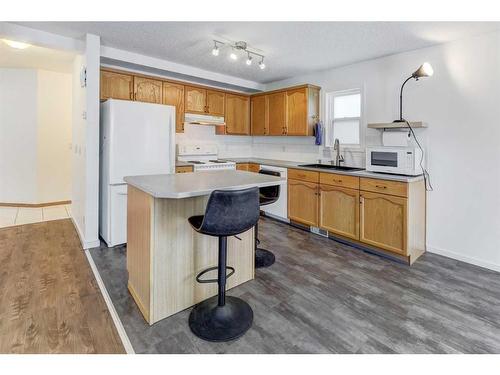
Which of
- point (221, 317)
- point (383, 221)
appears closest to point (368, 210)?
point (383, 221)

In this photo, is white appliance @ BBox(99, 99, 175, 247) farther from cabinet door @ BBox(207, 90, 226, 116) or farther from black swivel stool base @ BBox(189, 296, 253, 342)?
black swivel stool base @ BBox(189, 296, 253, 342)

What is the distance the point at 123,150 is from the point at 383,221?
3.04m

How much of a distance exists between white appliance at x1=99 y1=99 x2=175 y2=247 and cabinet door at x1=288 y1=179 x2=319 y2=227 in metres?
1.86

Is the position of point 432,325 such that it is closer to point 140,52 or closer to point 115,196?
point 115,196

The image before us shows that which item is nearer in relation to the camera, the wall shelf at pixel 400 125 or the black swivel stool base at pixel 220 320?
the black swivel stool base at pixel 220 320

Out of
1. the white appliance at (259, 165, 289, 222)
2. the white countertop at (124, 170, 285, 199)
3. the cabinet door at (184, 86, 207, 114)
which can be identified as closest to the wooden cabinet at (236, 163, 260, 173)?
the white appliance at (259, 165, 289, 222)

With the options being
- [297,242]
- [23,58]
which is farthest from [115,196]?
[23,58]

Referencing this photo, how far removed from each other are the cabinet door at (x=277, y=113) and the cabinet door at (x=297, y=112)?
0.10m

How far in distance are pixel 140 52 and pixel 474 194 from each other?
4.33m

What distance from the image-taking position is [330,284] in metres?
2.59

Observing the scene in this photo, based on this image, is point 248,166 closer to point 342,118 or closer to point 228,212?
point 342,118

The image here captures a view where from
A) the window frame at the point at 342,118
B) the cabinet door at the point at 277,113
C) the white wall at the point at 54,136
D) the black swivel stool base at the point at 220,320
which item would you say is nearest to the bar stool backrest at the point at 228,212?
the black swivel stool base at the point at 220,320

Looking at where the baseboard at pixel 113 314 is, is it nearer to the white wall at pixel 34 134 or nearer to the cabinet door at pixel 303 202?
the cabinet door at pixel 303 202

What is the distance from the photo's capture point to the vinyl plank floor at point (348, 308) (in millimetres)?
1790
